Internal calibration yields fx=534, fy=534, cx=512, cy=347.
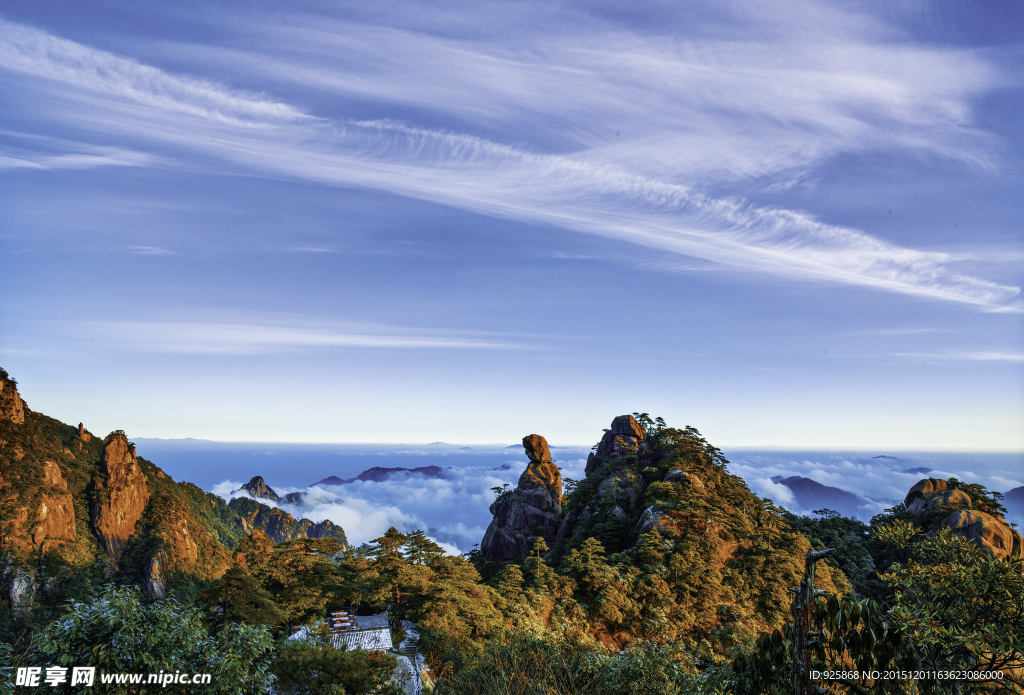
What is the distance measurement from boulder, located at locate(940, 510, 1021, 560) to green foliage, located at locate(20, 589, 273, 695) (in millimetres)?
43222

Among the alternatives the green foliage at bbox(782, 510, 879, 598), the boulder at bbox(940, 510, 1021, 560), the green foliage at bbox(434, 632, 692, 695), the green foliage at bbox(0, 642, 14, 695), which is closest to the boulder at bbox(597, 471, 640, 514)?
the green foliage at bbox(782, 510, 879, 598)

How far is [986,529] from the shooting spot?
35.6 meters

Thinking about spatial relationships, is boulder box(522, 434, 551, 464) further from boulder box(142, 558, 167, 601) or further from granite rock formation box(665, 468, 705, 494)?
boulder box(142, 558, 167, 601)

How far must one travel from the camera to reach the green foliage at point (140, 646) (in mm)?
9000

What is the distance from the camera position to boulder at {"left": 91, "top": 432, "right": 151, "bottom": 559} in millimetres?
89562

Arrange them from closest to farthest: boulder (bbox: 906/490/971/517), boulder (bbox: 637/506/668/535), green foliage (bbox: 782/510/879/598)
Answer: boulder (bbox: 637/506/668/535)
boulder (bbox: 906/490/971/517)
green foliage (bbox: 782/510/879/598)

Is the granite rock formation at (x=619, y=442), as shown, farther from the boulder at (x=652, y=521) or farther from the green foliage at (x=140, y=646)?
the green foliage at (x=140, y=646)

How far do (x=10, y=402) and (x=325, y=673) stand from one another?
111m

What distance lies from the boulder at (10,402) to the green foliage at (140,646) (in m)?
111

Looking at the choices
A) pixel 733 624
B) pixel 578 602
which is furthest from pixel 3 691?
pixel 733 624

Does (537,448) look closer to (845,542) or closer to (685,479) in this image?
(685,479)

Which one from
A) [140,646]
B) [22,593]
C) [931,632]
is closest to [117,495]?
[22,593]

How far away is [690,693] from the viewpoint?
392 inches

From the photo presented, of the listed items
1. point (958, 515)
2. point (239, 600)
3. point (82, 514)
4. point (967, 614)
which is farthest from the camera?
point (82, 514)
